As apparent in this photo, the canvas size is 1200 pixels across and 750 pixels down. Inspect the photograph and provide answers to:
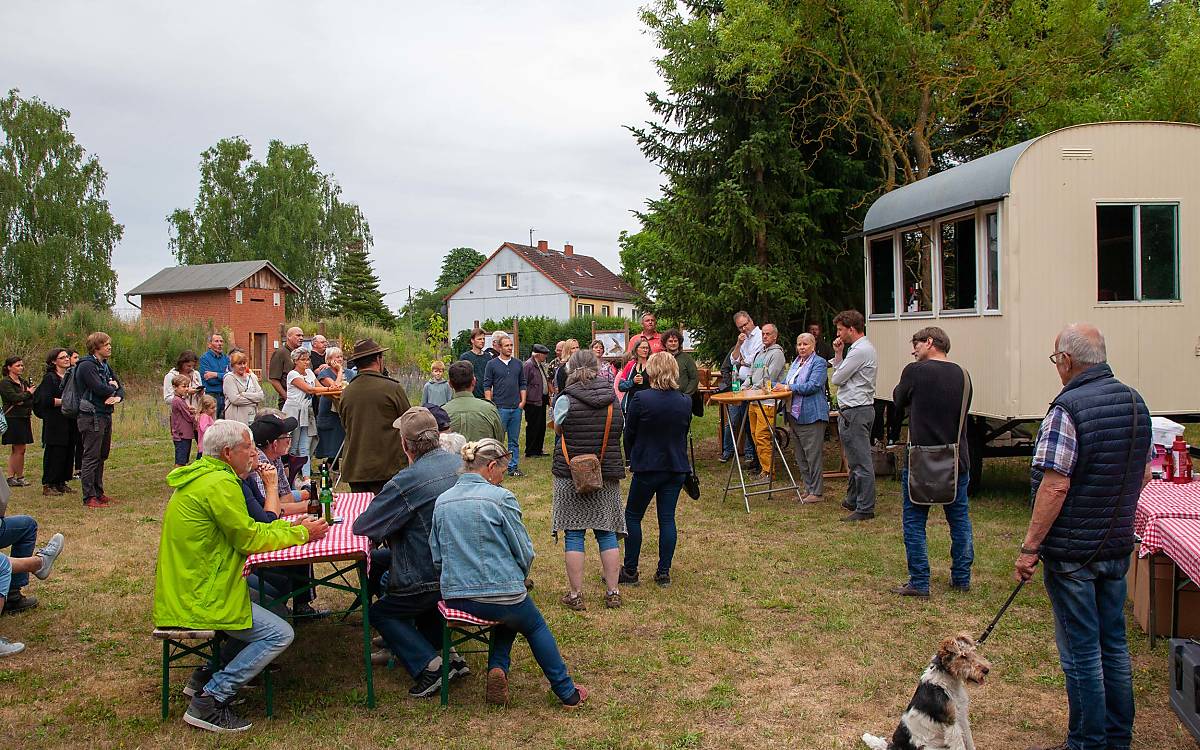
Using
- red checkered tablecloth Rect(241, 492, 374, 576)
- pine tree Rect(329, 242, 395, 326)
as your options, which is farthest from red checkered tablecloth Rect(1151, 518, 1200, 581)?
pine tree Rect(329, 242, 395, 326)

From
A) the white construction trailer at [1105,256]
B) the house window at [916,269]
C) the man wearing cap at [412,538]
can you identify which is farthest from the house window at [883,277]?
the man wearing cap at [412,538]

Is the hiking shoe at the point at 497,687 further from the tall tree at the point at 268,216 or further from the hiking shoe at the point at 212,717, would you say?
the tall tree at the point at 268,216

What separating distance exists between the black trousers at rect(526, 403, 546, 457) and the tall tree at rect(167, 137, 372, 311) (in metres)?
46.9

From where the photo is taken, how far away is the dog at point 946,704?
385cm

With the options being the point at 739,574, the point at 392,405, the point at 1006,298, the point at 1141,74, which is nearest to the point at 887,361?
the point at 1006,298

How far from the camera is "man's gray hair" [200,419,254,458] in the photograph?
456 cm

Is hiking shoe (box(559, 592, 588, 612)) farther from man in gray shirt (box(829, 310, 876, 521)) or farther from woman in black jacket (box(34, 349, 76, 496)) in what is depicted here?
woman in black jacket (box(34, 349, 76, 496))

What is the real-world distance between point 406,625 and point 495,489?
0.97 metres

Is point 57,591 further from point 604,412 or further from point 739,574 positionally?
point 739,574

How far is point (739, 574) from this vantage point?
24.5 feet

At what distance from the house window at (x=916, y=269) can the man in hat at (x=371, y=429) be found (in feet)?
21.4

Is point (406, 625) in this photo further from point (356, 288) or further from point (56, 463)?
point (356, 288)

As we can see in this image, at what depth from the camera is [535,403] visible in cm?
1486

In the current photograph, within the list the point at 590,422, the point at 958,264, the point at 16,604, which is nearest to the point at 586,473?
the point at 590,422
